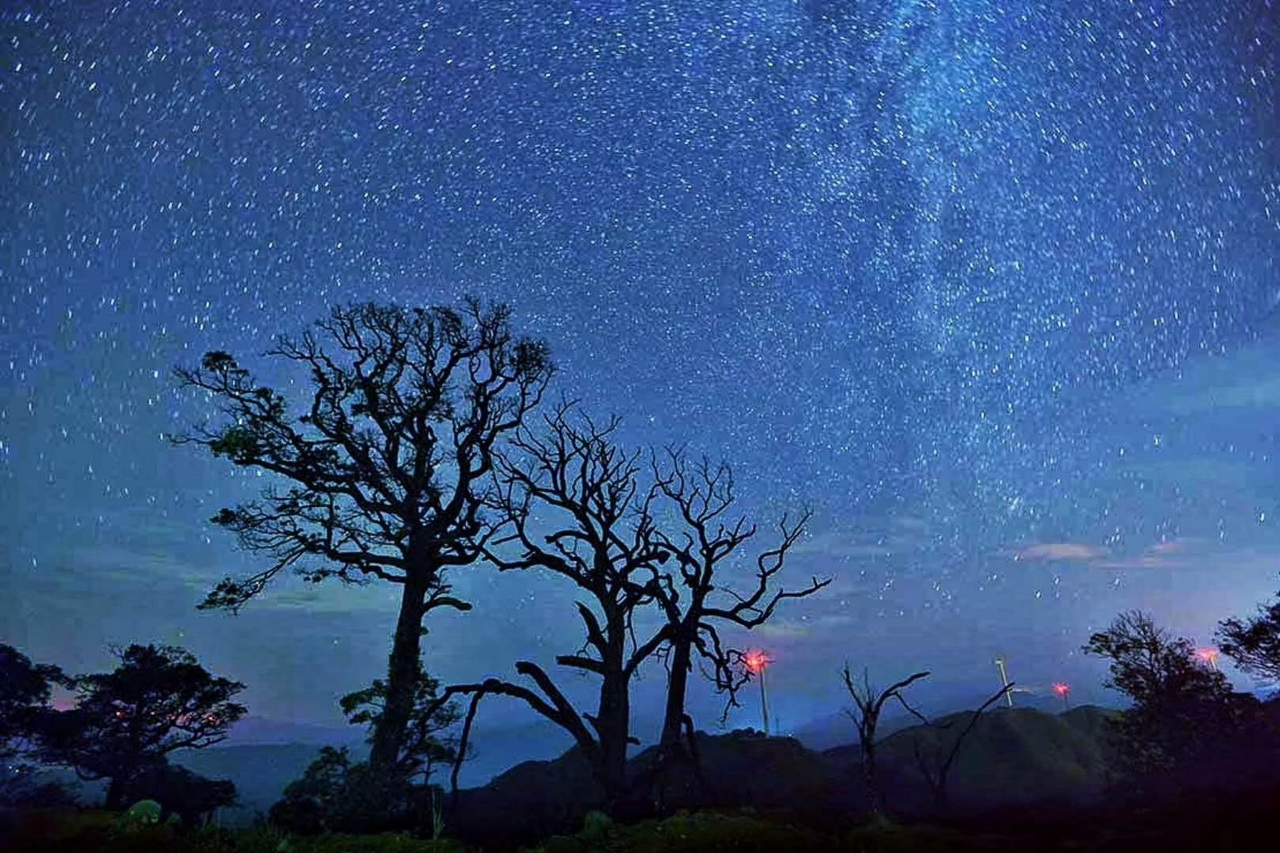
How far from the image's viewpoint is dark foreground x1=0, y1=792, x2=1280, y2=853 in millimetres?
7973

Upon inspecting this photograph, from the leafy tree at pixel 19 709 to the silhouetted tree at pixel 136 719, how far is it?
41.9 inches

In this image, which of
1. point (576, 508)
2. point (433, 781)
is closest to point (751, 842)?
point (576, 508)

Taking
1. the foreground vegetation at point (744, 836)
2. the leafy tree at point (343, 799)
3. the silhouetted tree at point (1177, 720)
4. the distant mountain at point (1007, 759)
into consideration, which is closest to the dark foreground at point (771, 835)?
the foreground vegetation at point (744, 836)

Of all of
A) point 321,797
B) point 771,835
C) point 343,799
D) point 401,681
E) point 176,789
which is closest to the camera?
point 771,835

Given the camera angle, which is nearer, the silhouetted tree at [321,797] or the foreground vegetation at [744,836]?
the foreground vegetation at [744,836]

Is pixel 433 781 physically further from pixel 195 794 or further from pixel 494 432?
pixel 195 794

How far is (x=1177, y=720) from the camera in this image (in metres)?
25.0

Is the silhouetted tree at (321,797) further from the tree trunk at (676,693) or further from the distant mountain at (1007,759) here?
the distant mountain at (1007,759)

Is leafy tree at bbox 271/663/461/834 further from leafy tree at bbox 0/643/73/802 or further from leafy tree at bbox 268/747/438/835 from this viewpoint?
leafy tree at bbox 0/643/73/802

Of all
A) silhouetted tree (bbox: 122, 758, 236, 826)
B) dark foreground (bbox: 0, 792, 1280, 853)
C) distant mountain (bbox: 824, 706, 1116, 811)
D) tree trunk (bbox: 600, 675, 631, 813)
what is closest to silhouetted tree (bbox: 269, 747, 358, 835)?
dark foreground (bbox: 0, 792, 1280, 853)

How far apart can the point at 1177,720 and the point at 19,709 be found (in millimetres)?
52432

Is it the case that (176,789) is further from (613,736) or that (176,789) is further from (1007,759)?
(1007,759)

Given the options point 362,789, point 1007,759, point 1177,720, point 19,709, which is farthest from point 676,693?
point 1007,759

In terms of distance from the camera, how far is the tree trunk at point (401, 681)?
1933 cm
